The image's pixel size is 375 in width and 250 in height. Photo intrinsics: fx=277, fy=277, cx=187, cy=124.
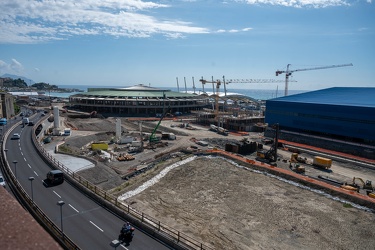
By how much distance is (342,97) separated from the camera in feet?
262

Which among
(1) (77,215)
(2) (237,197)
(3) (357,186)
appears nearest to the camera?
(1) (77,215)

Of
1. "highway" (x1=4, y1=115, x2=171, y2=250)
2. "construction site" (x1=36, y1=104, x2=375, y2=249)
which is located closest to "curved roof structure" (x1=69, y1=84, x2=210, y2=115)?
"construction site" (x1=36, y1=104, x2=375, y2=249)

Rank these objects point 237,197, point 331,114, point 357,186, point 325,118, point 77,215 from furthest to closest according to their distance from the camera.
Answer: point 325,118
point 331,114
point 357,186
point 237,197
point 77,215

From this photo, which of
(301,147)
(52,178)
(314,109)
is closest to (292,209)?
(52,178)

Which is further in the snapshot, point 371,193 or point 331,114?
point 331,114

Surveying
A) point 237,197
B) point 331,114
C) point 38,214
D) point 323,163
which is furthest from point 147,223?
point 331,114

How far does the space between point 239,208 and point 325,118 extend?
50.0 meters

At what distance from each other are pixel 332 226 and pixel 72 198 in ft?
94.3

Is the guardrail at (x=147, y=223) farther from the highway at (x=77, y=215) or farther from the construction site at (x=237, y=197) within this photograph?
the construction site at (x=237, y=197)

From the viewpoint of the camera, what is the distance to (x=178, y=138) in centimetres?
7819

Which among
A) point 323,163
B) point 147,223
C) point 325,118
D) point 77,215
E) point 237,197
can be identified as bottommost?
point 237,197

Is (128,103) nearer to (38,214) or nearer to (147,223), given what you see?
(38,214)

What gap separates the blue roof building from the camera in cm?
6562

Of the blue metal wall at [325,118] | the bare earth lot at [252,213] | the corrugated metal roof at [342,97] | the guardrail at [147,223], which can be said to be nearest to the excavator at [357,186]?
the bare earth lot at [252,213]
